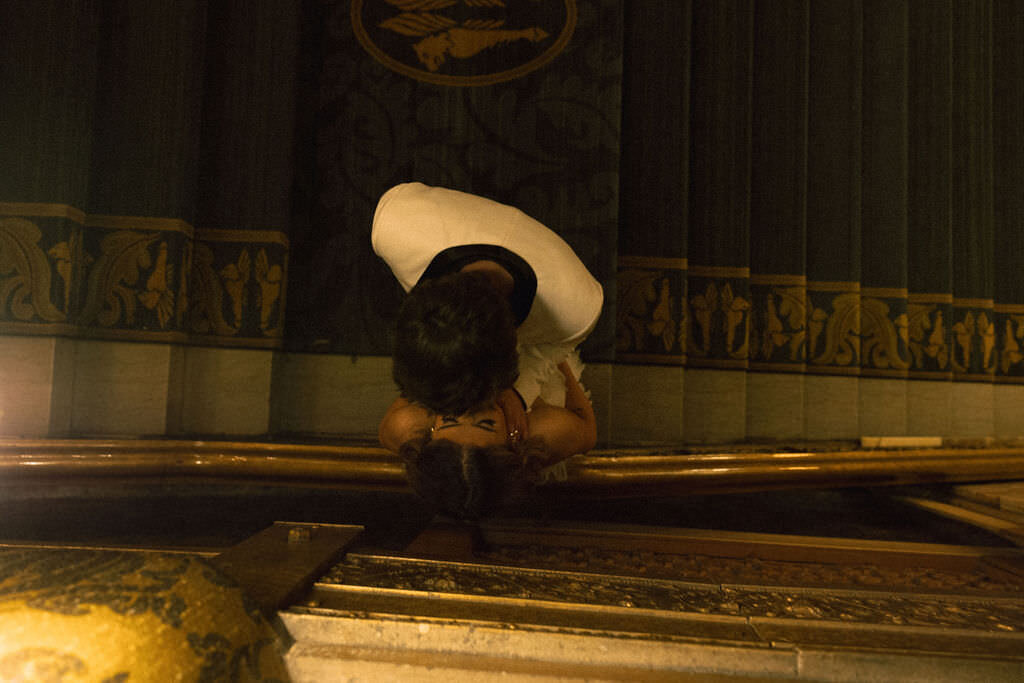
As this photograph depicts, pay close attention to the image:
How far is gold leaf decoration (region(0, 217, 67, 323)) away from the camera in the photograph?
1.14 meters

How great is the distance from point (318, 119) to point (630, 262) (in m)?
0.87

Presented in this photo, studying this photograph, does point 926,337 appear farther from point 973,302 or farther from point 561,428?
point 561,428

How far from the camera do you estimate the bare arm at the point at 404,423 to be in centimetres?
66

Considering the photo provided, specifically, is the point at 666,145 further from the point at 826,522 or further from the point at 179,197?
the point at 179,197

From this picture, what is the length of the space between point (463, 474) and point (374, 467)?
0.41 meters

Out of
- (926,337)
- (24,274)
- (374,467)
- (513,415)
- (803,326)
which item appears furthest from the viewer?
(926,337)

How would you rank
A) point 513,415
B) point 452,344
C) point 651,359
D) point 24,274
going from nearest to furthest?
point 452,344
point 513,415
point 24,274
point 651,359

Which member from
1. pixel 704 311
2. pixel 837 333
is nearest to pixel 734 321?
pixel 704 311

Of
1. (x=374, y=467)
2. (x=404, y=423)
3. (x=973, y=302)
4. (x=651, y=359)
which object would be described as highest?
(x=973, y=302)

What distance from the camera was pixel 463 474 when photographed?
2.01 feet

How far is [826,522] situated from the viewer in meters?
1.13

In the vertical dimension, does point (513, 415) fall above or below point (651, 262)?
below

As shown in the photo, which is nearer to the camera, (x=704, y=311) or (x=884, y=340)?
(x=704, y=311)

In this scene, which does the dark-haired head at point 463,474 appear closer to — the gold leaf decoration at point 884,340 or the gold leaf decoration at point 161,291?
the gold leaf decoration at point 161,291
